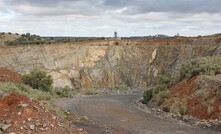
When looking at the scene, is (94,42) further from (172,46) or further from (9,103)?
A: (9,103)

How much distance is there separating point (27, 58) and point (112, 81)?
1236 centimetres

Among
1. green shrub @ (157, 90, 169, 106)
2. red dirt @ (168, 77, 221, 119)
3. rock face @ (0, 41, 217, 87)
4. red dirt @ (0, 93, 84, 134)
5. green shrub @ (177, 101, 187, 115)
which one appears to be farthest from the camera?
rock face @ (0, 41, 217, 87)

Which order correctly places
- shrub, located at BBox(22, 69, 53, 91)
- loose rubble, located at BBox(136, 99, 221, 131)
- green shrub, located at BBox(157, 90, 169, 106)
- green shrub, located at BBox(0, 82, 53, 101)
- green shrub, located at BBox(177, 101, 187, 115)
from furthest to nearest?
shrub, located at BBox(22, 69, 53, 91) → green shrub, located at BBox(157, 90, 169, 106) → green shrub, located at BBox(0, 82, 53, 101) → green shrub, located at BBox(177, 101, 187, 115) → loose rubble, located at BBox(136, 99, 221, 131)

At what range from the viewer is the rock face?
2267 inches

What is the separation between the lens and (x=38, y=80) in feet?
127

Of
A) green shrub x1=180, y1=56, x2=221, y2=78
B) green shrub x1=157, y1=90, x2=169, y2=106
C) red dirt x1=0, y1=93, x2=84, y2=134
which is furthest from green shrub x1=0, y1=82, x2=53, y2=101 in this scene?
green shrub x1=180, y1=56, x2=221, y2=78

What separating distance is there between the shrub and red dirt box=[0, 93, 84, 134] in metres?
20.8

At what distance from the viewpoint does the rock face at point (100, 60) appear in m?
57.6

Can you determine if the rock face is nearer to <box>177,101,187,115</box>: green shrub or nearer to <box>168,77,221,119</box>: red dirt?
<box>168,77,221,119</box>: red dirt

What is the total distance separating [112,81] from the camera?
5981 centimetres

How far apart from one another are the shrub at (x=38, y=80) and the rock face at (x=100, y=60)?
16102 millimetres

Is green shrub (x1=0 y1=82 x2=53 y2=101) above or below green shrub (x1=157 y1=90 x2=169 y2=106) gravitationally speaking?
above

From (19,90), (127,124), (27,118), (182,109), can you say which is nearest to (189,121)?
(182,109)

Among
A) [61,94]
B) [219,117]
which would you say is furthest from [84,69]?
[219,117]
